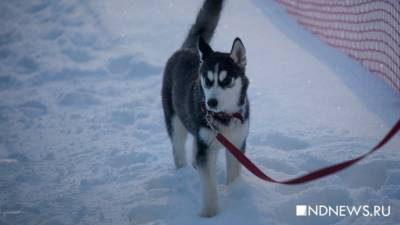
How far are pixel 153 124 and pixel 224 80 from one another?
2.30m

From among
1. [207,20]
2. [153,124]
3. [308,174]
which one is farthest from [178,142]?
[308,174]

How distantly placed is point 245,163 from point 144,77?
167 inches

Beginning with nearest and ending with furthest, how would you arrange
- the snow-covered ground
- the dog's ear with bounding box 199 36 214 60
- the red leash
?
the red leash, the dog's ear with bounding box 199 36 214 60, the snow-covered ground

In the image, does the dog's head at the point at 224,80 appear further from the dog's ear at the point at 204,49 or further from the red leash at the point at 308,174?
the red leash at the point at 308,174

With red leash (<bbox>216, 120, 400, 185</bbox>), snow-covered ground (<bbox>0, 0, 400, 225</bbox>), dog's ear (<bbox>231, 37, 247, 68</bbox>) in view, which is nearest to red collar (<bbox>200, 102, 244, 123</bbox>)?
red leash (<bbox>216, 120, 400, 185</bbox>)

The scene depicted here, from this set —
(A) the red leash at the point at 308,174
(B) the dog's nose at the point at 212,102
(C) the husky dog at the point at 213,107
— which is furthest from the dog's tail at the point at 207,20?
(A) the red leash at the point at 308,174

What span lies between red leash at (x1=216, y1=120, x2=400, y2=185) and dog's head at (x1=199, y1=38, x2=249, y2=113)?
0.27 meters

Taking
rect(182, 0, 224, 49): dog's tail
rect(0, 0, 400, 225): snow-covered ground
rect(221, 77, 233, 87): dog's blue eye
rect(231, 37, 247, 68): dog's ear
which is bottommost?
rect(0, 0, 400, 225): snow-covered ground

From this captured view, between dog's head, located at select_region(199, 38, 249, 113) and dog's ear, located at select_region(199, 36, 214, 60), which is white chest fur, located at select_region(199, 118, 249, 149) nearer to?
dog's head, located at select_region(199, 38, 249, 113)

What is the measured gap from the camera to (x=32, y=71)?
24.6 ft

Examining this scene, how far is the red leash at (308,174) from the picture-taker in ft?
7.79

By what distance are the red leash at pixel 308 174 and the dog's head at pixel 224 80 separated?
273 mm

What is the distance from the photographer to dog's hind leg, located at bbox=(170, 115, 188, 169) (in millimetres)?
4352

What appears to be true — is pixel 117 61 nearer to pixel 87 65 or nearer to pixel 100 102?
pixel 87 65
